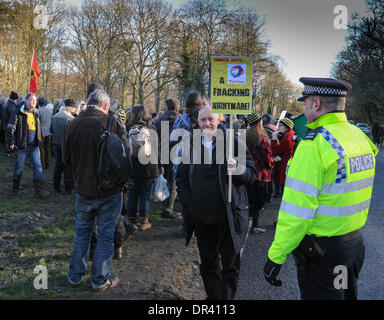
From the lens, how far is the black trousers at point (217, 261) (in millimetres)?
3291

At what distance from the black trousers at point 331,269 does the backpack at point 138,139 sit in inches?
142

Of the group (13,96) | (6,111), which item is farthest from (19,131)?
(6,111)

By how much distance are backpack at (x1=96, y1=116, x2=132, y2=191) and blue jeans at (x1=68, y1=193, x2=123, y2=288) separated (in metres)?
0.20

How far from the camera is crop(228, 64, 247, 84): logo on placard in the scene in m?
3.75

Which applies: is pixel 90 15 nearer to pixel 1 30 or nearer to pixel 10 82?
pixel 1 30

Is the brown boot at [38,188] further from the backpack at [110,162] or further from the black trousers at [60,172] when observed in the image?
the backpack at [110,162]

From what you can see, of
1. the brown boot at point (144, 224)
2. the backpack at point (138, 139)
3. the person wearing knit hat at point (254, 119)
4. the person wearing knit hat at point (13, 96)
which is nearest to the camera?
the backpack at point (138, 139)

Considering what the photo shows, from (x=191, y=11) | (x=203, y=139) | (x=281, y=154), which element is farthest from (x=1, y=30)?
(x=203, y=139)

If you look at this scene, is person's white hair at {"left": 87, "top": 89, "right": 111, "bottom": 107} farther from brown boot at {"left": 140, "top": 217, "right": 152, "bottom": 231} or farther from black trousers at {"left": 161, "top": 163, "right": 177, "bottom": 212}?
black trousers at {"left": 161, "top": 163, "right": 177, "bottom": 212}

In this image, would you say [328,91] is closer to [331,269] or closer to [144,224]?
[331,269]

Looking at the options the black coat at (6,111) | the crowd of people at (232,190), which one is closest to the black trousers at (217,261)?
the crowd of people at (232,190)

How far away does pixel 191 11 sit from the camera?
108 feet

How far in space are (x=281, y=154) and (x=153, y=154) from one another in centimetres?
331

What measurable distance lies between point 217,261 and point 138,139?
270 centimetres
